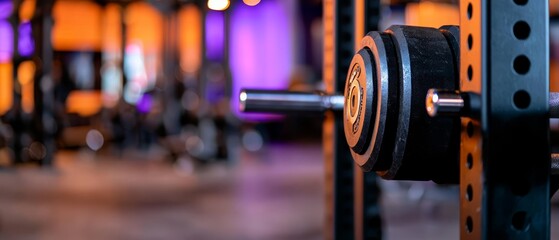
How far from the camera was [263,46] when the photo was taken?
9633 millimetres

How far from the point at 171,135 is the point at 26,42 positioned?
1404 mm

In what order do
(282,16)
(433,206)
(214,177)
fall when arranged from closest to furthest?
(433,206)
(214,177)
(282,16)

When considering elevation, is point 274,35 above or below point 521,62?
above

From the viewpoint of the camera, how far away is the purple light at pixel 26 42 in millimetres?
4988

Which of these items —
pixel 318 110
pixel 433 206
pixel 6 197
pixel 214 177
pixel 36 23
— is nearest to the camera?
pixel 318 110

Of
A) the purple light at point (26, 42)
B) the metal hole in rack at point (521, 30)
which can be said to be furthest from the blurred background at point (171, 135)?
the metal hole in rack at point (521, 30)

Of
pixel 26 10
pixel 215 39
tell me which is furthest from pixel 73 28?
pixel 215 39

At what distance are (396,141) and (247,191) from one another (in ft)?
10.5

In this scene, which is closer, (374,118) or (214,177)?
(374,118)

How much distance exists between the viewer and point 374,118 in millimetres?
610

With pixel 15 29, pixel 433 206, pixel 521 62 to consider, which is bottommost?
pixel 433 206

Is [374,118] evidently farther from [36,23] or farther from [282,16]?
[282,16]

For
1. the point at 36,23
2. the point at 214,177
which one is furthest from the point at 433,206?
the point at 36,23

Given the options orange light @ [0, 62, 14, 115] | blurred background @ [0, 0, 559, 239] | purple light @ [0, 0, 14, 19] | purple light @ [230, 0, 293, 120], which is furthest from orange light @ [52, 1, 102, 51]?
purple light @ [230, 0, 293, 120]
